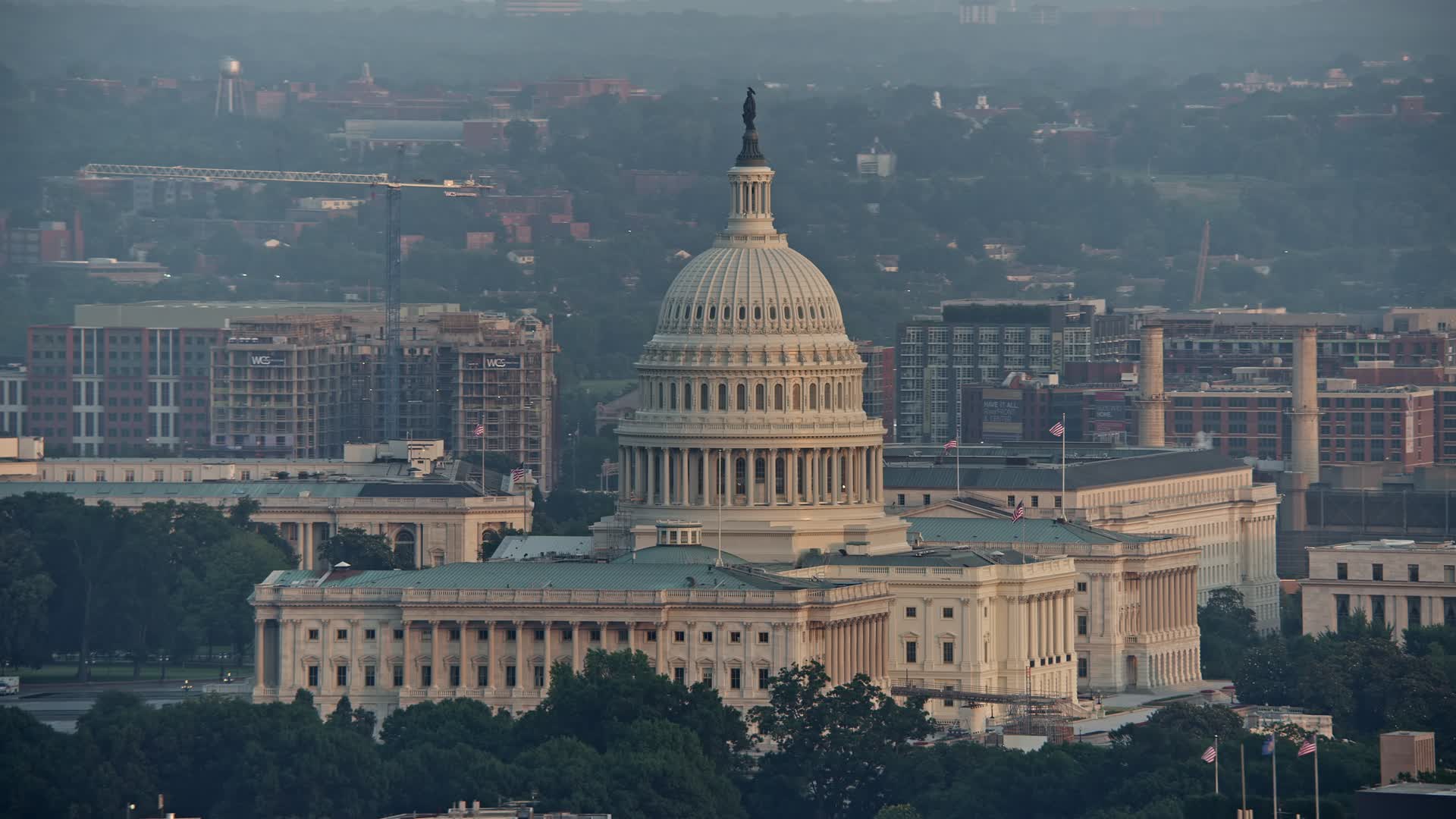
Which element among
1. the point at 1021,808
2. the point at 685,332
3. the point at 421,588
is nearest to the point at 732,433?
the point at 685,332

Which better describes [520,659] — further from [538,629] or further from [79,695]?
[79,695]

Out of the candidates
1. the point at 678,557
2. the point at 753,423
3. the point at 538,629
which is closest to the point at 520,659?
the point at 538,629

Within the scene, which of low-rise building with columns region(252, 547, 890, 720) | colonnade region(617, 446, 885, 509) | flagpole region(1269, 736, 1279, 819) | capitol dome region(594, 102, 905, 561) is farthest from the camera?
colonnade region(617, 446, 885, 509)

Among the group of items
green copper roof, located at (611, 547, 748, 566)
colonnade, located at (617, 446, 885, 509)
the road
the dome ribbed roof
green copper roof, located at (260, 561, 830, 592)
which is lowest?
the road

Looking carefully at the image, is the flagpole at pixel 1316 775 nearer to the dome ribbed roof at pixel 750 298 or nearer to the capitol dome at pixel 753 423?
the capitol dome at pixel 753 423

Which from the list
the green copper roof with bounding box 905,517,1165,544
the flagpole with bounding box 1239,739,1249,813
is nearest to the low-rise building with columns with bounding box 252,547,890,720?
the green copper roof with bounding box 905,517,1165,544

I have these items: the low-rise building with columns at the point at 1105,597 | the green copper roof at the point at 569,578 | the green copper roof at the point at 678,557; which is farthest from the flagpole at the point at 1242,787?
the low-rise building with columns at the point at 1105,597

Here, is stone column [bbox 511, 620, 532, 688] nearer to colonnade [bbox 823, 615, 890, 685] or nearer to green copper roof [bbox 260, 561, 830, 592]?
green copper roof [bbox 260, 561, 830, 592]
